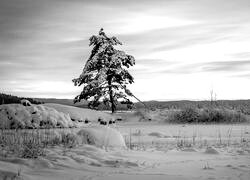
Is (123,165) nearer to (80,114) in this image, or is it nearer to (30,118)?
(30,118)

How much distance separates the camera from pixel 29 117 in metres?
12.6

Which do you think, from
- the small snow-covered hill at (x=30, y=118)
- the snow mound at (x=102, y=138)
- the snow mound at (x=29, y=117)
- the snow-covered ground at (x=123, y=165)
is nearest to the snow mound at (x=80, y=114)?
the small snow-covered hill at (x=30, y=118)

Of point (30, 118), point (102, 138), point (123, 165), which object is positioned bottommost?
point (123, 165)

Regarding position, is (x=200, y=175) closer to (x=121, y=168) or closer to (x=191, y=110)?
(x=121, y=168)

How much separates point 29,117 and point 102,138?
565 centimetres

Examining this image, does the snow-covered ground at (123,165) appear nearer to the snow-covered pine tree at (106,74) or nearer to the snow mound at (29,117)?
the snow mound at (29,117)

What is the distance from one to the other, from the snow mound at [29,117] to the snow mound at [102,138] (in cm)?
482

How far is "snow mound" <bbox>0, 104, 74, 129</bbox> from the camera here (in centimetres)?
1215

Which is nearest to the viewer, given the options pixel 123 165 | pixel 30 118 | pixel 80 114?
pixel 123 165

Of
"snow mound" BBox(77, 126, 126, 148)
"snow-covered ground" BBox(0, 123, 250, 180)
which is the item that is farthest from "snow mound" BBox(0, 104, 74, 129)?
"snow-covered ground" BBox(0, 123, 250, 180)

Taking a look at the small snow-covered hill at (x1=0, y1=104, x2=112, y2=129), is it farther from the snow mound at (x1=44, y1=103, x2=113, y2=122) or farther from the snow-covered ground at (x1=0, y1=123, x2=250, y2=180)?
the snow-covered ground at (x1=0, y1=123, x2=250, y2=180)

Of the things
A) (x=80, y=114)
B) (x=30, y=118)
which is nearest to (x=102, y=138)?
(x=30, y=118)

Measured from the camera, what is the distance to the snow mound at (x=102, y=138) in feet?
25.2

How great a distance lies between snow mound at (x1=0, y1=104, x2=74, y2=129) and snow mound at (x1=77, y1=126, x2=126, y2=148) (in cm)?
482
